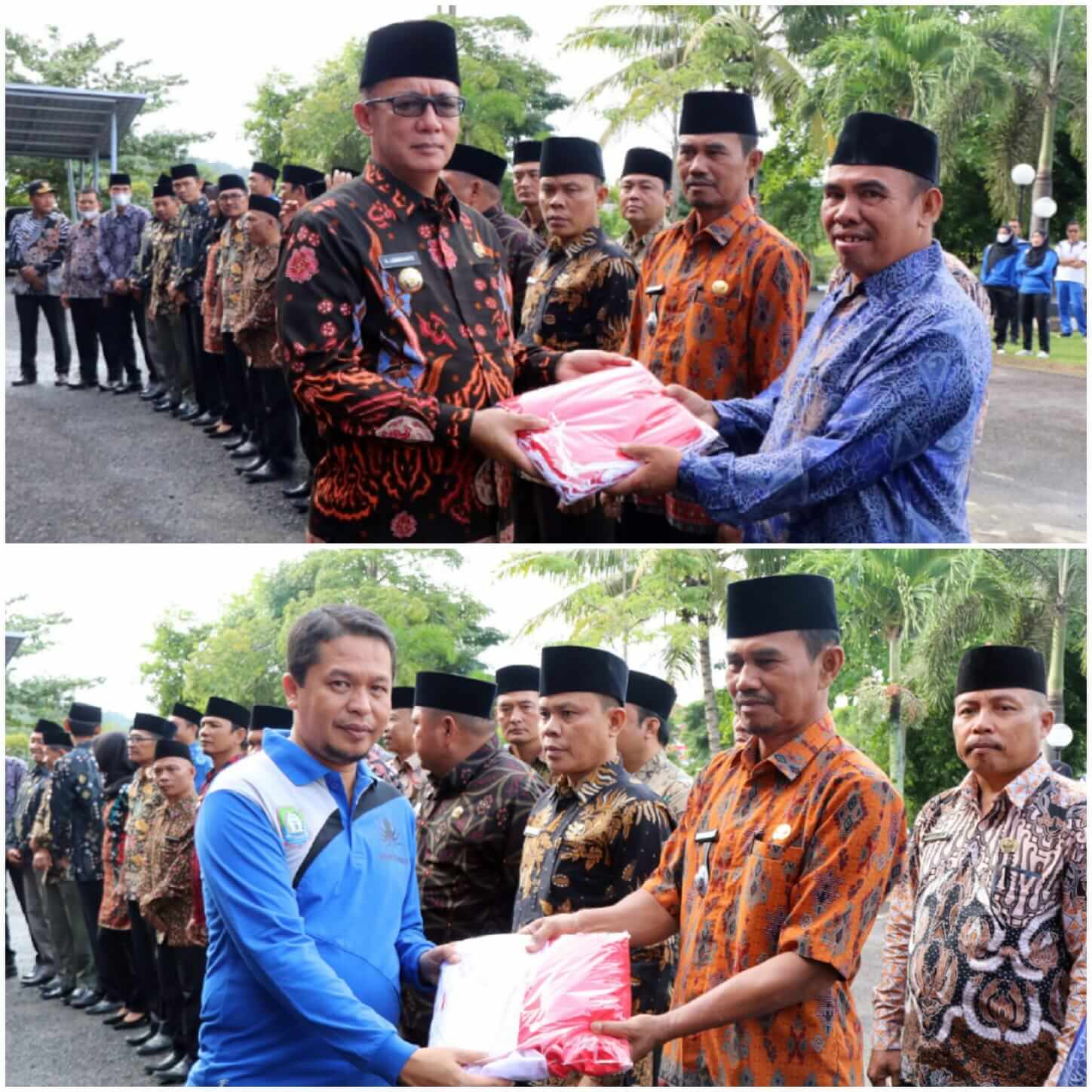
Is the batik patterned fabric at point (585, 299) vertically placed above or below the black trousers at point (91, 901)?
above

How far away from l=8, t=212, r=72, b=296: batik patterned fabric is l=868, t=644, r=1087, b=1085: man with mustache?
11.7m

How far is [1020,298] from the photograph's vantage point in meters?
20.3

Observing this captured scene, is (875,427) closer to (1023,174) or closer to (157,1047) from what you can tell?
(157,1047)

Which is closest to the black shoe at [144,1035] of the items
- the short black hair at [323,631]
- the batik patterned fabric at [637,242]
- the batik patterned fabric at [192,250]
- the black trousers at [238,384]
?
the black trousers at [238,384]

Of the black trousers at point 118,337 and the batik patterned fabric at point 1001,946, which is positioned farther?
the black trousers at point 118,337

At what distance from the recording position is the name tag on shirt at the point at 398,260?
12.0 ft

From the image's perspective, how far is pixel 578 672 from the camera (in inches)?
189

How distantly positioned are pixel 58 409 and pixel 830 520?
9.97 m

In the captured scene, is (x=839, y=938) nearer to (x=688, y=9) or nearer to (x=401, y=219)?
(x=401, y=219)

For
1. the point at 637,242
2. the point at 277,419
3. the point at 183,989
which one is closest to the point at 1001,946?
the point at 637,242

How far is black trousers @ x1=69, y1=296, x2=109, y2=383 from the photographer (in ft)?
45.5

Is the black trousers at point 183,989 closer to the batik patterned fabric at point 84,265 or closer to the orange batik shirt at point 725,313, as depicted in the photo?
the orange batik shirt at point 725,313

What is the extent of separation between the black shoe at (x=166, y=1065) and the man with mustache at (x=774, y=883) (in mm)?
5182

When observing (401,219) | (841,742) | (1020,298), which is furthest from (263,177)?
(1020,298)
